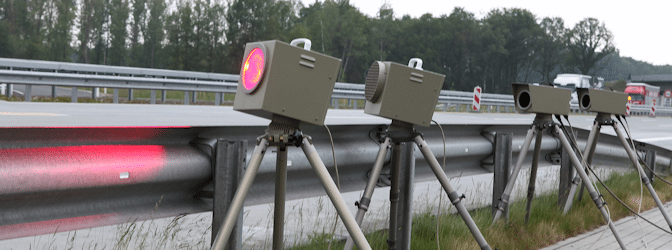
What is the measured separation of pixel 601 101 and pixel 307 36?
67749mm

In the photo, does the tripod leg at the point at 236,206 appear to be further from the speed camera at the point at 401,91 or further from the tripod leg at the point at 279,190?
the speed camera at the point at 401,91

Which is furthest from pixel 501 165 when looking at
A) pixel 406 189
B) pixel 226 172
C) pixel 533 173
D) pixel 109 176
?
pixel 109 176

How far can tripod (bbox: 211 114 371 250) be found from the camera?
2.11m

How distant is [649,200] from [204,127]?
5.94 metres

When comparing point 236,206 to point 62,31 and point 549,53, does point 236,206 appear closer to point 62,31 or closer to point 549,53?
point 62,31

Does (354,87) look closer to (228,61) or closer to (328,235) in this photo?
(328,235)

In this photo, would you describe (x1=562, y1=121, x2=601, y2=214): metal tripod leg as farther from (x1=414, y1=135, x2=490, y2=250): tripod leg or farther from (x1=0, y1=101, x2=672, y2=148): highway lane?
(x1=414, y1=135, x2=490, y2=250): tripod leg

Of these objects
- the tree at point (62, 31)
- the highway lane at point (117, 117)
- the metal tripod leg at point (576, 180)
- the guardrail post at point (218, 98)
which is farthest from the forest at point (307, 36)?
the metal tripod leg at point (576, 180)

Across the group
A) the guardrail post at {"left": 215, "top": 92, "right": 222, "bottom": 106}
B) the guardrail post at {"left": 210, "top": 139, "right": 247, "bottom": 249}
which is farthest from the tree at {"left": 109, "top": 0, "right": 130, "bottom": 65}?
the guardrail post at {"left": 210, "top": 139, "right": 247, "bottom": 249}

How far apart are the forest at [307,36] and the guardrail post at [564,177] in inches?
1939

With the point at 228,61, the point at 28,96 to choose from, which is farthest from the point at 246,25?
the point at 28,96

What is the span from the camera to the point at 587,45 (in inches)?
4569

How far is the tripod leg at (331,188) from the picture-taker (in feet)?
7.30

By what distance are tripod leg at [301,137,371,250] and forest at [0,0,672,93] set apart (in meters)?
53.0
